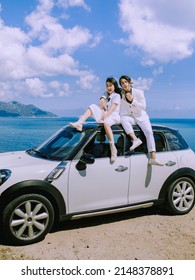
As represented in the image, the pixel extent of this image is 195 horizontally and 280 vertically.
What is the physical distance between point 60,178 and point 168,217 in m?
2.30

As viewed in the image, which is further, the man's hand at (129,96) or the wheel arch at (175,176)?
the man's hand at (129,96)

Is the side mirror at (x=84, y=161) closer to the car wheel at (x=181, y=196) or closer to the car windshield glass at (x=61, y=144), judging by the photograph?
the car windshield glass at (x=61, y=144)

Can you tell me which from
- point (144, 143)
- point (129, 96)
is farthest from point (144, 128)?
point (129, 96)

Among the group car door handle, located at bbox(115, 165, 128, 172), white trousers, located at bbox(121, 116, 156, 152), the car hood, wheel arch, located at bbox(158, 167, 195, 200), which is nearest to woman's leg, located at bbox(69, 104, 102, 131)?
white trousers, located at bbox(121, 116, 156, 152)

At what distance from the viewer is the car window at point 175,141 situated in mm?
6027

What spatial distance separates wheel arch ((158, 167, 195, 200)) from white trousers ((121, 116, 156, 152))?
2.16 ft

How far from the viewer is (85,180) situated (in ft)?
16.2

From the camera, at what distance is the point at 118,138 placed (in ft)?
17.8

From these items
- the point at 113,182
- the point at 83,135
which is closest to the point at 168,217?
the point at 113,182

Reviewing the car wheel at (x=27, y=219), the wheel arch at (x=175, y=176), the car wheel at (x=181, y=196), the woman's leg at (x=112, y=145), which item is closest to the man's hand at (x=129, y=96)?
the woman's leg at (x=112, y=145)

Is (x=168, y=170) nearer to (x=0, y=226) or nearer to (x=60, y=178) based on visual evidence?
(x=60, y=178)

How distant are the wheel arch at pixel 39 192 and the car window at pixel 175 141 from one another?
92.6 inches

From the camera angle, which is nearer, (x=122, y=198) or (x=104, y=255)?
A: (x=104, y=255)

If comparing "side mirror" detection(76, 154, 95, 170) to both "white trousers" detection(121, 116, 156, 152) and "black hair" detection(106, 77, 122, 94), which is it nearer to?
"white trousers" detection(121, 116, 156, 152)
